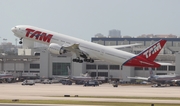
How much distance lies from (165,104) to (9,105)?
2453 centimetres

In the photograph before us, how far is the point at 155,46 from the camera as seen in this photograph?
116188mm

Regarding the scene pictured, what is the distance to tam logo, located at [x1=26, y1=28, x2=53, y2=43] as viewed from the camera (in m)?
119

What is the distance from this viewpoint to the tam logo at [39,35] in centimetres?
11894

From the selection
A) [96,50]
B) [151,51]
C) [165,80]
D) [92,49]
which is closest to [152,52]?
[151,51]

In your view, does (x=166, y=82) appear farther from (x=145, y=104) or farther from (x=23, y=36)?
(x=145, y=104)

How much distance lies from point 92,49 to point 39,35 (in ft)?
40.6

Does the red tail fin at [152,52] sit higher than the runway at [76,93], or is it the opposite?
the red tail fin at [152,52]

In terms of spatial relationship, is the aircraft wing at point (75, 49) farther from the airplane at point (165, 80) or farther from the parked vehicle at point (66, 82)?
the parked vehicle at point (66, 82)

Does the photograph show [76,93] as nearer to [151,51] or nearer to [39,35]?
[39,35]

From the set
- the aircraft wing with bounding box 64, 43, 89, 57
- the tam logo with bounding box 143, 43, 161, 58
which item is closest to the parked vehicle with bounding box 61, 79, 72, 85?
the aircraft wing with bounding box 64, 43, 89, 57

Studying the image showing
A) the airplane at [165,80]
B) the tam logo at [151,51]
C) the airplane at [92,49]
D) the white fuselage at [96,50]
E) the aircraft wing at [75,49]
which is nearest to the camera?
the tam logo at [151,51]

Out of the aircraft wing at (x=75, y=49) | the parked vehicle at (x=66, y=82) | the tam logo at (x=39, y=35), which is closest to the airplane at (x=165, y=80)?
the parked vehicle at (x=66, y=82)

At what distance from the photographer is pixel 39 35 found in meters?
119

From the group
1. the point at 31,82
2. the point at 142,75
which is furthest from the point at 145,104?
the point at 142,75
